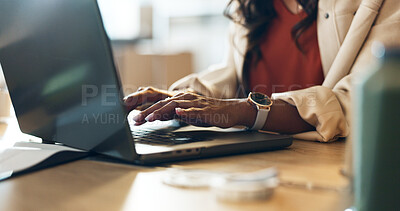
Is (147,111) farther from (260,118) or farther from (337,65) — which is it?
(337,65)

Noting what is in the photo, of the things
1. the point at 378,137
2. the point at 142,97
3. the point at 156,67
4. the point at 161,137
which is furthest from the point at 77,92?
the point at 156,67

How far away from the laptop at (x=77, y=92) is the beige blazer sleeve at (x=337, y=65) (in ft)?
0.46

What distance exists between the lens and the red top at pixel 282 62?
59.2 inches

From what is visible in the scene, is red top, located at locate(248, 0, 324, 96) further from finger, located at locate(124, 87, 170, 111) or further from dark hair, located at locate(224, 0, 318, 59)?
finger, located at locate(124, 87, 170, 111)

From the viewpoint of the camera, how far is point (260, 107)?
2.81ft

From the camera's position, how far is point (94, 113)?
620mm

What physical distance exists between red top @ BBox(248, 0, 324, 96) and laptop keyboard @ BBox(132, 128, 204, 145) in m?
0.80

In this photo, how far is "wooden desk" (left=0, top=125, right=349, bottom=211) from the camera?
1.49ft

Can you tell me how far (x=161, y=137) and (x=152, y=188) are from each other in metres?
0.26

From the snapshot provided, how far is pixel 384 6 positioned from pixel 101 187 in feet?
2.82

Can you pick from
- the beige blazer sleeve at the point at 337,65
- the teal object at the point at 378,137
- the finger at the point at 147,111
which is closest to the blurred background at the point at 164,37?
the beige blazer sleeve at the point at 337,65

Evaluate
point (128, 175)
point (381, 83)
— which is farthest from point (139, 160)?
point (381, 83)

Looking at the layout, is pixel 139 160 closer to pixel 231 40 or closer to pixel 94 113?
pixel 94 113

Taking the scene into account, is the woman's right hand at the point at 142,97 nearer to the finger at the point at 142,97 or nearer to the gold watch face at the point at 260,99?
the finger at the point at 142,97
